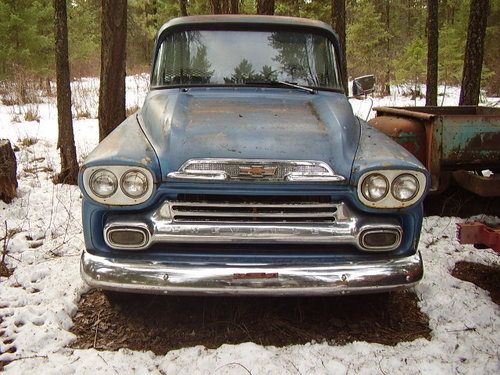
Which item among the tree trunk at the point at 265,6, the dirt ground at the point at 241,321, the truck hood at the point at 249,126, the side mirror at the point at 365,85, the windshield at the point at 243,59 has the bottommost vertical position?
the dirt ground at the point at 241,321

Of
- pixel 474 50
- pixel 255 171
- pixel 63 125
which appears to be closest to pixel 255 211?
pixel 255 171

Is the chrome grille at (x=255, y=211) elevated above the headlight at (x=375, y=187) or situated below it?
below

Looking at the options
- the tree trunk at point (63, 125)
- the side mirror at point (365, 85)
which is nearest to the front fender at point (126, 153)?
the side mirror at point (365, 85)

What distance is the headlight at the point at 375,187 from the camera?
8.30 ft

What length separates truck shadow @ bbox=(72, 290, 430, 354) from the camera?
278cm

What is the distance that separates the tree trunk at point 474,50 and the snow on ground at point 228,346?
14.5 ft

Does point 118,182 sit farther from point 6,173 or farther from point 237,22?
point 6,173

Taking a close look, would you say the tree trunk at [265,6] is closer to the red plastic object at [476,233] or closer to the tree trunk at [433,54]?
the tree trunk at [433,54]

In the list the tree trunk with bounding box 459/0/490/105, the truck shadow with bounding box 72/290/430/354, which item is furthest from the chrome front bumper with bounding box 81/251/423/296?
the tree trunk with bounding box 459/0/490/105

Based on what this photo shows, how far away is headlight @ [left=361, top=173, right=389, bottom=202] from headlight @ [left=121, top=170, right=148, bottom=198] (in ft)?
3.94

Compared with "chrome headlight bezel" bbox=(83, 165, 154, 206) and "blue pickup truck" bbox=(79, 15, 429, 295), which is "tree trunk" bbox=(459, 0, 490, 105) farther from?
"chrome headlight bezel" bbox=(83, 165, 154, 206)

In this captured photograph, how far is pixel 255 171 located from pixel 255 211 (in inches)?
A: 8.8

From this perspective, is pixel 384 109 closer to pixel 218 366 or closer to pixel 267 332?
pixel 267 332

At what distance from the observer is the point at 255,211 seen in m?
2.51
